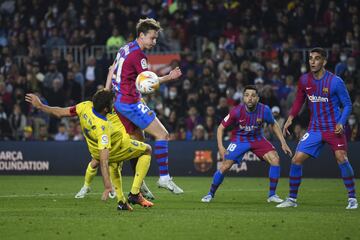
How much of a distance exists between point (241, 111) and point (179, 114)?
10.3 meters

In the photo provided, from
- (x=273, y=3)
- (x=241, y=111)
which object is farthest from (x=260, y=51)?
(x=241, y=111)

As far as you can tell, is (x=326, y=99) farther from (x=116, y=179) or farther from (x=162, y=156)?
(x=116, y=179)

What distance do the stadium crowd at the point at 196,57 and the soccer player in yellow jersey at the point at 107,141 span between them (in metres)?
10.4

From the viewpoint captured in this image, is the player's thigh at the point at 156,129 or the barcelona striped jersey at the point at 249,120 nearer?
the player's thigh at the point at 156,129

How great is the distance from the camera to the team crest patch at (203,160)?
22406mm

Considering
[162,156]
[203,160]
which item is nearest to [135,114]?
[162,156]

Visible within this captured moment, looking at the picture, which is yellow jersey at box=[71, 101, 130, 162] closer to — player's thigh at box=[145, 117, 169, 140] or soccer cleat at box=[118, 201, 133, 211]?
player's thigh at box=[145, 117, 169, 140]

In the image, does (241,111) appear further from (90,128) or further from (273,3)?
(273,3)

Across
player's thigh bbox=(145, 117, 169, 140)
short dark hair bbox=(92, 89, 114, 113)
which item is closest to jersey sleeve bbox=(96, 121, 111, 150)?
short dark hair bbox=(92, 89, 114, 113)

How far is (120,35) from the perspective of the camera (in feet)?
88.1

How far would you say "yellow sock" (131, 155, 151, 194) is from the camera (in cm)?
1169

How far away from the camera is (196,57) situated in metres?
26.1

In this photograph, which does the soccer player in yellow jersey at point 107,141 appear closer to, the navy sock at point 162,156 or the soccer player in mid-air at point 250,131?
the navy sock at point 162,156

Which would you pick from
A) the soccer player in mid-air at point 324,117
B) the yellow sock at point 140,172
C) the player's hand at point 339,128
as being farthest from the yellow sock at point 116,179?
the player's hand at point 339,128
